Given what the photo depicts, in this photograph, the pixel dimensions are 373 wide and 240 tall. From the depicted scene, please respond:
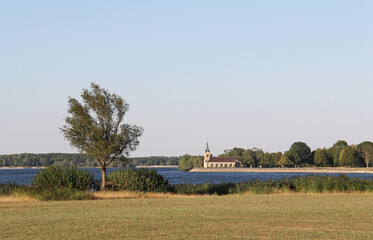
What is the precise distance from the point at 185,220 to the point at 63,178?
74.0 feet

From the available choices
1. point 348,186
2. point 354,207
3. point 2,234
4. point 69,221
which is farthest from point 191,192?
point 2,234

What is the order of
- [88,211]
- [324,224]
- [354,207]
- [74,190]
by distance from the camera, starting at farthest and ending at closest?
[74,190], [354,207], [88,211], [324,224]

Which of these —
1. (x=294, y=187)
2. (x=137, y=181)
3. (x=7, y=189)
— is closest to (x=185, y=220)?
(x=137, y=181)

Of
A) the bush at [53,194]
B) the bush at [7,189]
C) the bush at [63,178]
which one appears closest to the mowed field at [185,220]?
the bush at [53,194]

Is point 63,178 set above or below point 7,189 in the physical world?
above

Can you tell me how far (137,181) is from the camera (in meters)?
50.2

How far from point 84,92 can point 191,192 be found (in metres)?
13.8

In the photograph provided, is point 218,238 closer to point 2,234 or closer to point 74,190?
point 2,234

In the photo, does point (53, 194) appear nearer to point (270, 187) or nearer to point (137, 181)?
point (137, 181)

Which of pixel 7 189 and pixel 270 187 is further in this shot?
pixel 270 187

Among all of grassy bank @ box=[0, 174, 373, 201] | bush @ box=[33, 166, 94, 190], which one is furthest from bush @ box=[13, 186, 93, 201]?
grassy bank @ box=[0, 174, 373, 201]

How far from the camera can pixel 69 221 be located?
1085 inches

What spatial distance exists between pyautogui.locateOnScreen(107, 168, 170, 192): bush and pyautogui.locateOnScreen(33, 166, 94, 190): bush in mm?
2620

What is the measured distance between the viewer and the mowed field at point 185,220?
23.1 metres
